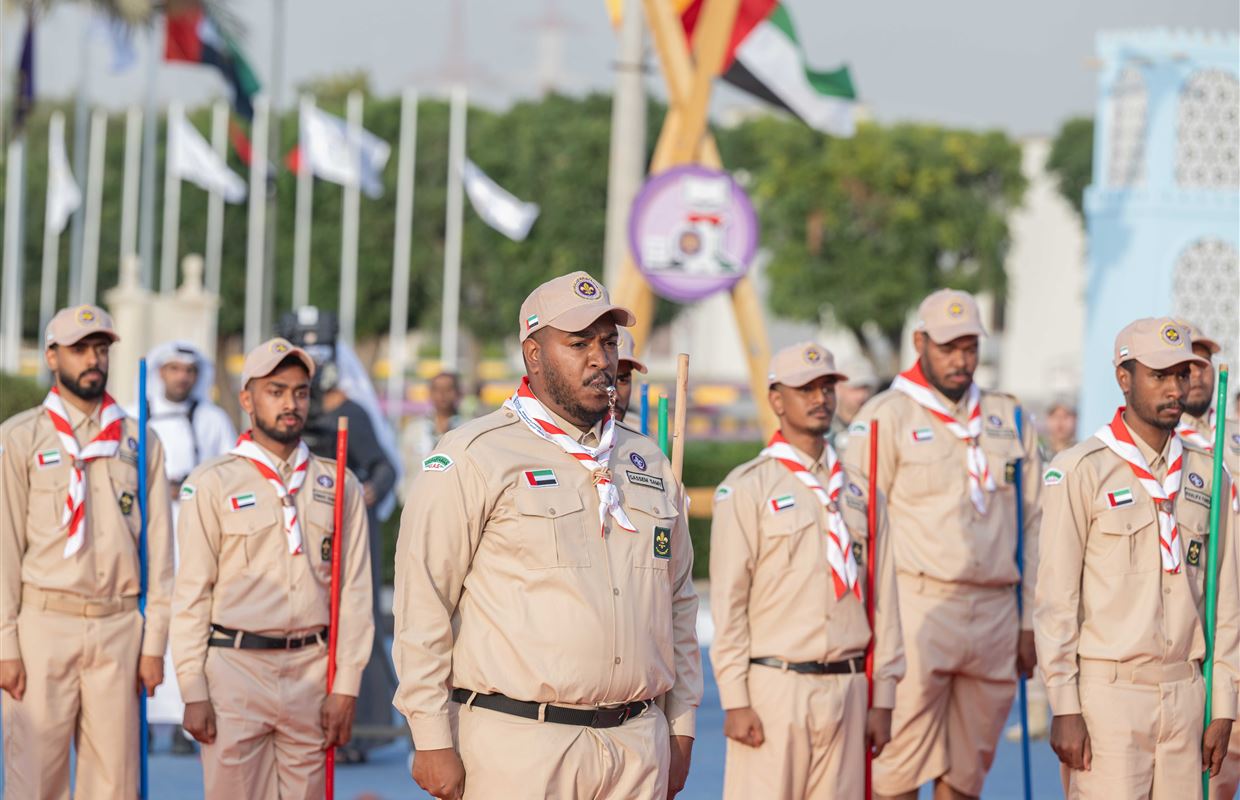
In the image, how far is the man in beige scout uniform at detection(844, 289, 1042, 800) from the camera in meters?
8.07

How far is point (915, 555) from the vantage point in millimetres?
8148

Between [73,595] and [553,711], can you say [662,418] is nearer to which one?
[553,711]

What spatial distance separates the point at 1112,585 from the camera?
653cm

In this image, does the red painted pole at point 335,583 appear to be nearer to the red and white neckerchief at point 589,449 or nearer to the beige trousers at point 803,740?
the beige trousers at point 803,740

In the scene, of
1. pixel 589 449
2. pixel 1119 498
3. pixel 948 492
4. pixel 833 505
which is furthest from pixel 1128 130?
pixel 589 449

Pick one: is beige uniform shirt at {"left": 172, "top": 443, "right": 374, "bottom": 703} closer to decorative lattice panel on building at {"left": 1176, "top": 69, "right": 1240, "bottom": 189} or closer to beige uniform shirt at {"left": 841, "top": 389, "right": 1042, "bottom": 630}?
beige uniform shirt at {"left": 841, "top": 389, "right": 1042, "bottom": 630}

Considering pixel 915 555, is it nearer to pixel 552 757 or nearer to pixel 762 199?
pixel 552 757

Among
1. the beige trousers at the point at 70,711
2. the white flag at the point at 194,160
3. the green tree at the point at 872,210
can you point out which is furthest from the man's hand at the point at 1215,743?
the green tree at the point at 872,210

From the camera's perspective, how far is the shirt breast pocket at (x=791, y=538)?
7172mm

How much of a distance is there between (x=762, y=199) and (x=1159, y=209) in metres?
36.7

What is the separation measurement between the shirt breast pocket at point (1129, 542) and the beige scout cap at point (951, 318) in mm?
1711

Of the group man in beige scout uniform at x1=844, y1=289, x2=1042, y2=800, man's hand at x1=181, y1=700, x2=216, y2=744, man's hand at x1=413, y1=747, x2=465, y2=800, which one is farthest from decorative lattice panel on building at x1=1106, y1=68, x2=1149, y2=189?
man's hand at x1=413, y1=747, x2=465, y2=800

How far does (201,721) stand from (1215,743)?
3.47 m

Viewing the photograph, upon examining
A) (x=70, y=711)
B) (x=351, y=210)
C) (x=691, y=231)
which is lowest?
(x=70, y=711)
